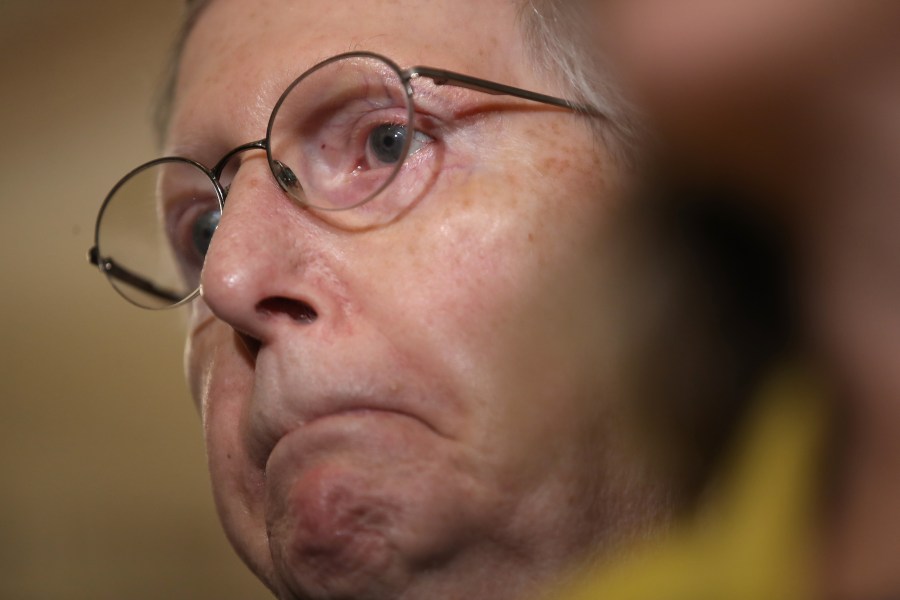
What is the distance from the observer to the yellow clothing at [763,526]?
0.37m

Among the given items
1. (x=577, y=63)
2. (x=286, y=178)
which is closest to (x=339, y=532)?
(x=286, y=178)

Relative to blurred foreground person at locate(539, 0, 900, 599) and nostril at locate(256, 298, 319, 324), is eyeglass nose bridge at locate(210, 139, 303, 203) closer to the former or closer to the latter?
nostril at locate(256, 298, 319, 324)

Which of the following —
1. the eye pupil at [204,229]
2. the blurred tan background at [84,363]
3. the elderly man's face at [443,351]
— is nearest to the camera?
the elderly man's face at [443,351]

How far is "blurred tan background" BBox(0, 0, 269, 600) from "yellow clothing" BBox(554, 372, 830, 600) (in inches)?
52.6

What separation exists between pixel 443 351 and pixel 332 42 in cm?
31

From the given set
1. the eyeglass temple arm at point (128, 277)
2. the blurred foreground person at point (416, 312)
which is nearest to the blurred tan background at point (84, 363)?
the eyeglass temple arm at point (128, 277)

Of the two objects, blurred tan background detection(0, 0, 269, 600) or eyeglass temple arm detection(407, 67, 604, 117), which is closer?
eyeglass temple arm detection(407, 67, 604, 117)

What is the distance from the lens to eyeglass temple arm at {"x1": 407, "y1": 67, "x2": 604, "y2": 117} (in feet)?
2.16

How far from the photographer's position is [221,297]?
641 millimetres

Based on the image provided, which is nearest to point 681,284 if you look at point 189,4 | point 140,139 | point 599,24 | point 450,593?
point 599,24

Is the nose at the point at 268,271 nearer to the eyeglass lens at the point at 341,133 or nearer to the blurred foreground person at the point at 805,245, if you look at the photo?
the eyeglass lens at the point at 341,133

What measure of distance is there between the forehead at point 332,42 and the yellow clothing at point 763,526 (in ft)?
1.24

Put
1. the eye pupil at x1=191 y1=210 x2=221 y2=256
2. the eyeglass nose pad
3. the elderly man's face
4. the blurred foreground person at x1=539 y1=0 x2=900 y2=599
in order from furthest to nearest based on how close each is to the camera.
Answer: the eye pupil at x1=191 y1=210 x2=221 y2=256
the eyeglass nose pad
the elderly man's face
the blurred foreground person at x1=539 y1=0 x2=900 y2=599

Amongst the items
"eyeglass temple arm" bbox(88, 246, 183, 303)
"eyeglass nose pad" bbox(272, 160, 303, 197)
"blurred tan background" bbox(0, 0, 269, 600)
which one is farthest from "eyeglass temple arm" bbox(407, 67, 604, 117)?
"blurred tan background" bbox(0, 0, 269, 600)
